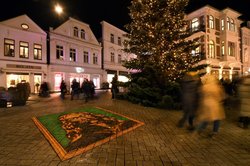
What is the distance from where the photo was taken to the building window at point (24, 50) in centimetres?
2291

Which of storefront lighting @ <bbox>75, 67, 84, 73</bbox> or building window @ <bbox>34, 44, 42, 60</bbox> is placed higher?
building window @ <bbox>34, 44, 42, 60</bbox>

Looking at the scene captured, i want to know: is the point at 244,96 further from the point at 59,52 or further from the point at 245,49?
the point at 245,49

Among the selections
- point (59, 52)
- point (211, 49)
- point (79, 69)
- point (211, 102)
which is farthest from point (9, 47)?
point (211, 49)

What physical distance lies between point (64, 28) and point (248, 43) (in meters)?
31.2

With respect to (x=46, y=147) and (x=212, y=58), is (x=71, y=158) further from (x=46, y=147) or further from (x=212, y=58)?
(x=212, y=58)

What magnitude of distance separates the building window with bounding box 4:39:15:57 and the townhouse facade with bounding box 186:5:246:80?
72.2ft

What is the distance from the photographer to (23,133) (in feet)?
20.6

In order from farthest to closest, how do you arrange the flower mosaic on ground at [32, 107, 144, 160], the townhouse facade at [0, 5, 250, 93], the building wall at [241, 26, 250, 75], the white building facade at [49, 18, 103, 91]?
the building wall at [241, 26, 250, 75] → the white building facade at [49, 18, 103, 91] → the townhouse facade at [0, 5, 250, 93] → the flower mosaic on ground at [32, 107, 144, 160]

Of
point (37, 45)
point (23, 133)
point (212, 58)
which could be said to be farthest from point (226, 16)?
point (23, 133)

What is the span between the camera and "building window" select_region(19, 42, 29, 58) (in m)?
22.9

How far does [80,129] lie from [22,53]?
65.9 feet

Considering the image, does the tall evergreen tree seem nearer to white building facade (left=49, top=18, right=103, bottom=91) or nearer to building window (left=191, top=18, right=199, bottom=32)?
white building facade (left=49, top=18, right=103, bottom=91)

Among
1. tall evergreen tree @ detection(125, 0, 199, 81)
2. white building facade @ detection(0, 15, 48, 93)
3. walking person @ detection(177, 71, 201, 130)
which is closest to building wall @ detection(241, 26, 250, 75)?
tall evergreen tree @ detection(125, 0, 199, 81)

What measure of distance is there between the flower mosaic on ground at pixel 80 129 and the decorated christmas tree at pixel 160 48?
161 inches
